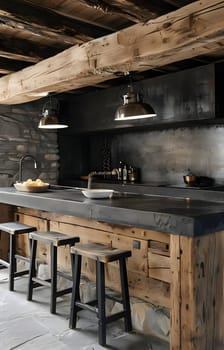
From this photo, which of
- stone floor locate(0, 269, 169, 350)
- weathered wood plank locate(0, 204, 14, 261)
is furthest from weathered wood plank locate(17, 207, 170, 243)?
stone floor locate(0, 269, 169, 350)

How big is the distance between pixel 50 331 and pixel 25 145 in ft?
12.1

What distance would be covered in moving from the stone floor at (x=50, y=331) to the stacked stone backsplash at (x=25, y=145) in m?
2.72

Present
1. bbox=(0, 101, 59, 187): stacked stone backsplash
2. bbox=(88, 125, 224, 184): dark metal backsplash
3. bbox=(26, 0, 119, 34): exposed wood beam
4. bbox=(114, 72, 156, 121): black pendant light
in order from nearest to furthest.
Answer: bbox=(26, 0, 119, 34): exposed wood beam
bbox=(114, 72, 156, 121): black pendant light
bbox=(88, 125, 224, 184): dark metal backsplash
bbox=(0, 101, 59, 187): stacked stone backsplash

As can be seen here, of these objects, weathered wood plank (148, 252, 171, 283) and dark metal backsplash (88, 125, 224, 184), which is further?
dark metal backsplash (88, 125, 224, 184)

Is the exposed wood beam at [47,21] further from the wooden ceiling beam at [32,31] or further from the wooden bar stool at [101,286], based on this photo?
the wooden bar stool at [101,286]

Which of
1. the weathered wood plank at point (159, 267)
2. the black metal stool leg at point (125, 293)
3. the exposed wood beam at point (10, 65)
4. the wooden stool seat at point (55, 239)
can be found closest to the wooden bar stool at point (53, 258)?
the wooden stool seat at point (55, 239)

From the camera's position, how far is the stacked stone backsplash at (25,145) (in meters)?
5.68

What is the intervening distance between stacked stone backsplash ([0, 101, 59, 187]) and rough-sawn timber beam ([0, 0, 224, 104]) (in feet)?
4.86

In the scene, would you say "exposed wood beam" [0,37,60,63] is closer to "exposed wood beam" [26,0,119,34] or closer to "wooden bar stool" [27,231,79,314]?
"exposed wood beam" [26,0,119,34]

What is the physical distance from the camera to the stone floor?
2.58 meters

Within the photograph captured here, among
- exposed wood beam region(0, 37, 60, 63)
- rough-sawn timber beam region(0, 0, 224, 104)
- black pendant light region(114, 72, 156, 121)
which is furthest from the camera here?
exposed wood beam region(0, 37, 60, 63)

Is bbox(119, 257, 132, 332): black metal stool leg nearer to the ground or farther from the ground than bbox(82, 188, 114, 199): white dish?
nearer to the ground

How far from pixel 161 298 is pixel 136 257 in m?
0.38

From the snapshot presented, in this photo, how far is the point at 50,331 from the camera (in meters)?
2.80
